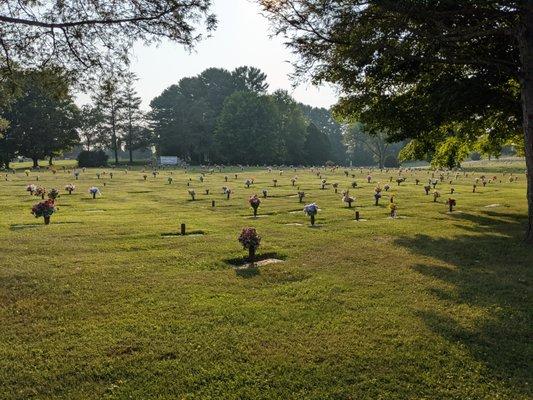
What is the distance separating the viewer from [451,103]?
1471cm

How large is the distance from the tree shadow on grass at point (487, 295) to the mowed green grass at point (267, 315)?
35 millimetres

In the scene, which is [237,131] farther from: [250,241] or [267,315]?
[267,315]

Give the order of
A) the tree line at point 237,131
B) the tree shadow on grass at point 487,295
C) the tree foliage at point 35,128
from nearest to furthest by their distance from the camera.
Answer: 1. the tree shadow on grass at point 487,295
2. the tree foliage at point 35,128
3. the tree line at point 237,131

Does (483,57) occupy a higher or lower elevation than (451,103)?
higher

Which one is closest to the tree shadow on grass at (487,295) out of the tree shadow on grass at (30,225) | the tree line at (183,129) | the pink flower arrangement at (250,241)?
the pink flower arrangement at (250,241)

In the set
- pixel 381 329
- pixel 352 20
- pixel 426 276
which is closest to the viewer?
pixel 381 329

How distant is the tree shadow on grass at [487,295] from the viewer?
21.1 feet

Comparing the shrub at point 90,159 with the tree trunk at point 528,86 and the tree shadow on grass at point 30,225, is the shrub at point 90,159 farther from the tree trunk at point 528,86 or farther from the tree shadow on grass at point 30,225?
the tree trunk at point 528,86

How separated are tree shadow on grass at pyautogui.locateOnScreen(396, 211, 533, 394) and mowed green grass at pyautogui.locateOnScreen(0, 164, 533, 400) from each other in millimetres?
35

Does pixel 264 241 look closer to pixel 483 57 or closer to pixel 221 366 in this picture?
pixel 221 366

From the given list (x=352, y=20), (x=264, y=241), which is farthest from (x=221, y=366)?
(x=352, y=20)

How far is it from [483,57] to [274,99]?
257ft

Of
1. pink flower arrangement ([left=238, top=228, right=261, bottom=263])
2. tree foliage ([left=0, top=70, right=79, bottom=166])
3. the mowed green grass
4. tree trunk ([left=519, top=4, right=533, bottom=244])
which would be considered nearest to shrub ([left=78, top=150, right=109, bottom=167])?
tree foliage ([left=0, top=70, right=79, bottom=166])

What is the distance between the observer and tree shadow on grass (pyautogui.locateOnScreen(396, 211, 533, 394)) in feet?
21.1
